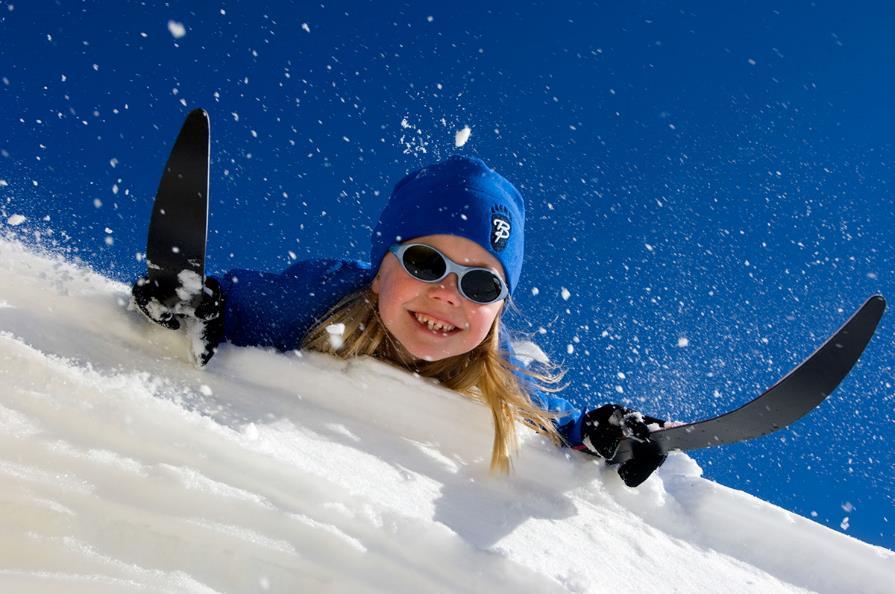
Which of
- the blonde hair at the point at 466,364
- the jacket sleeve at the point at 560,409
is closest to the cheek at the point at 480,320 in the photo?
the blonde hair at the point at 466,364

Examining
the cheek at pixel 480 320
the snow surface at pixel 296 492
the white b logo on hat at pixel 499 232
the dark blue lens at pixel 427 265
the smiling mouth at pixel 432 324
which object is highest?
the white b logo on hat at pixel 499 232

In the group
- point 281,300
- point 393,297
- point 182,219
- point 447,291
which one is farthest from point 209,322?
point 447,291

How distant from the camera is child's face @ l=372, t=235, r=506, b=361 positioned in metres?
2.43

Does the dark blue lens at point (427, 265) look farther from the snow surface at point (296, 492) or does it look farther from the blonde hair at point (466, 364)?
the snow surface at point (296, 492)

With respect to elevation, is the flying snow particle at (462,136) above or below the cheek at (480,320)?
above

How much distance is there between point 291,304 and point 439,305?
51 cm

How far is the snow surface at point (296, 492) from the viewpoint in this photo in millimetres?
1261

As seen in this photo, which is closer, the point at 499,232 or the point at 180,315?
the point at 180,315

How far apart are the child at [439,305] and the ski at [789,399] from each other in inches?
4.6

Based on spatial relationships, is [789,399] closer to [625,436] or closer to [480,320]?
[625,436]

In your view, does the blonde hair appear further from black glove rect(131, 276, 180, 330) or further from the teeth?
black glove rect(131, 276, 180, 330)

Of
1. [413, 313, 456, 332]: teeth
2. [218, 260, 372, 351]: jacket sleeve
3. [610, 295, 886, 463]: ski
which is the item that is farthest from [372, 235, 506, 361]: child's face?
[610, 295, 886, 463]: ski

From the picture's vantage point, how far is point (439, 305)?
243 centimetres

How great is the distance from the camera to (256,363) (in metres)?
2.08
